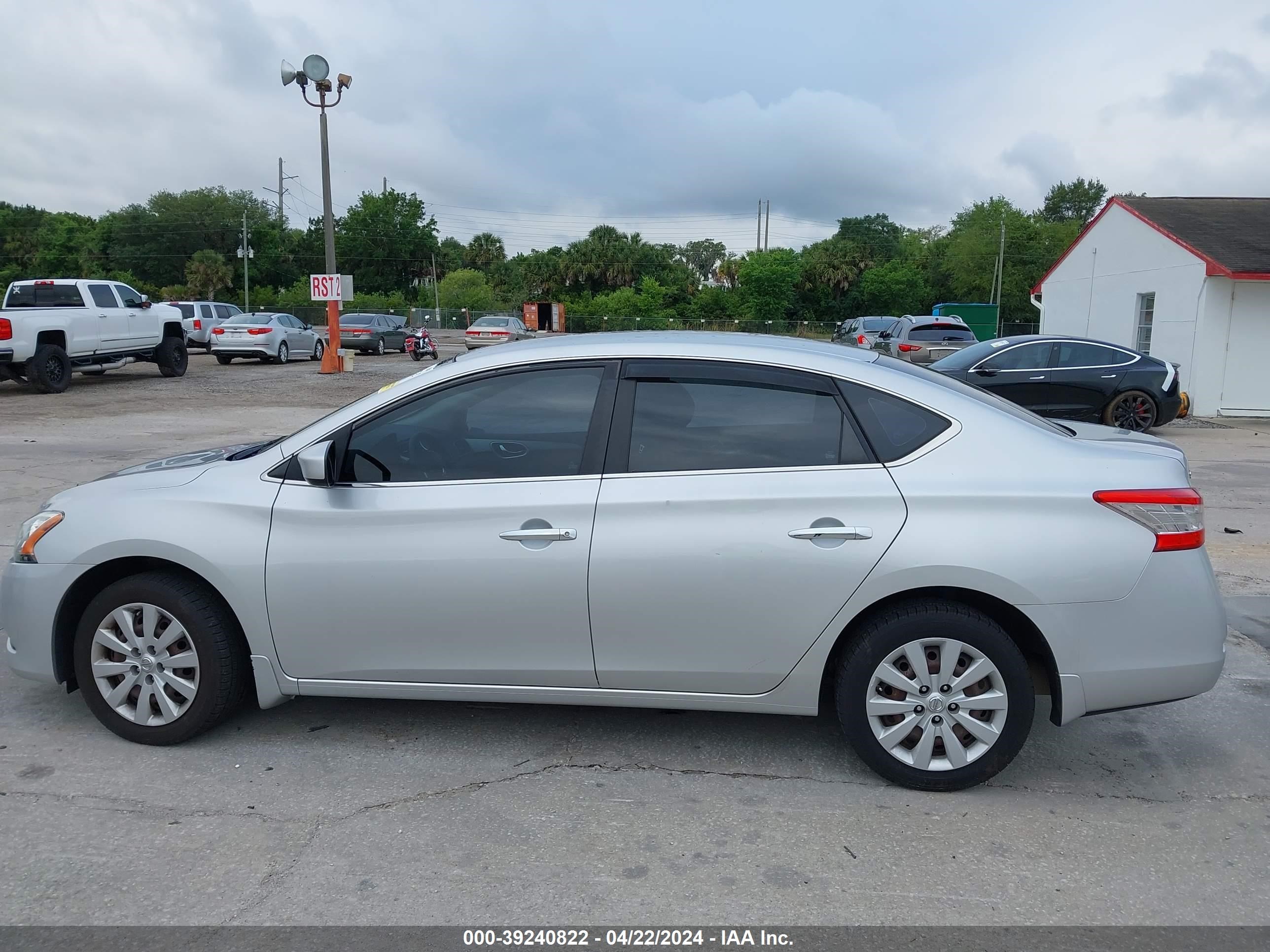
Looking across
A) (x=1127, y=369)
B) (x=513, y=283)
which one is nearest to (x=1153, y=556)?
(x=1127, y=369)

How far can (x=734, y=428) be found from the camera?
12.7 ft

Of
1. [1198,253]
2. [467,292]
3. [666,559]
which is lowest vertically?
[666,559]

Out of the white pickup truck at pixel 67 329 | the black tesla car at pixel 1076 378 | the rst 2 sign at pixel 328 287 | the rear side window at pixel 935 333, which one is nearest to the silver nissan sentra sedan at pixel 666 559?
the black tesla car at pixel 1076 378

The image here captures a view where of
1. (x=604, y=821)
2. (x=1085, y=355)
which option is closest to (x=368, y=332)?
(x=1085, y=355)

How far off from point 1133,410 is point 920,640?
1337 cm

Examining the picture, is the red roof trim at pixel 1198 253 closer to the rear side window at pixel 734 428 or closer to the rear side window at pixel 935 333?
the rear side window at pixel 935 333

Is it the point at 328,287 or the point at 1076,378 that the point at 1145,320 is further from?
the point at 328,287

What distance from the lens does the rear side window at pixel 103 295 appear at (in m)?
20.2

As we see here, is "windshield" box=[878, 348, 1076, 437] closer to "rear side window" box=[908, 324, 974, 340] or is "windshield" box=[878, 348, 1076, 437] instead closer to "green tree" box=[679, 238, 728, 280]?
"rear side window" box=[908, 324, 974, 340]

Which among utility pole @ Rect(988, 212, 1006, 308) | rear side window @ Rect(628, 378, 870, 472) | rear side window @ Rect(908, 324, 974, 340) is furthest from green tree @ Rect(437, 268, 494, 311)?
rear side window @ Rect(628, 378, 870, 472)

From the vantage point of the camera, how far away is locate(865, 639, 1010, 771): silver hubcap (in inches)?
143

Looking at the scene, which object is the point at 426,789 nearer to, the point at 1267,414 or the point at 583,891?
the point at 583,891

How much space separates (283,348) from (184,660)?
28000 mm

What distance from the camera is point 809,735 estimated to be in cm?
431
